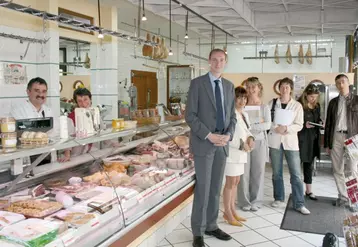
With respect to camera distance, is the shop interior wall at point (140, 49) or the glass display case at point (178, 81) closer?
the shop interior wall at point (140, 49)

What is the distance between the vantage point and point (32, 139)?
2.61m

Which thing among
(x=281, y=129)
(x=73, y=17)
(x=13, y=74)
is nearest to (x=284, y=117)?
(x=281, y=129)

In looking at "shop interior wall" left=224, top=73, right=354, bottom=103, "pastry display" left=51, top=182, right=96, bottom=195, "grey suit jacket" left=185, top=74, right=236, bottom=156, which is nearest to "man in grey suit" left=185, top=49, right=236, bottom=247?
"grey suit jacket" left=185, top=74, right=236, bottom=156

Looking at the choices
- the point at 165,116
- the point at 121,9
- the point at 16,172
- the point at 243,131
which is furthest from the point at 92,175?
the point at 121,9

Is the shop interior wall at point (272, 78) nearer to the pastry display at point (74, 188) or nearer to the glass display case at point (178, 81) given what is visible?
the glass display case at point (178, 81)

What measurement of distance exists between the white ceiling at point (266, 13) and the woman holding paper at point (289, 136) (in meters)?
2.43

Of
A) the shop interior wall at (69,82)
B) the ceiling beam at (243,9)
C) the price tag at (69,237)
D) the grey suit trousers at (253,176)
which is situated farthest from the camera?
the shop interior wall at (69,82)

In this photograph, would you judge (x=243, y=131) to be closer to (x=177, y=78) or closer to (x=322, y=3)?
(x=322, y=3)

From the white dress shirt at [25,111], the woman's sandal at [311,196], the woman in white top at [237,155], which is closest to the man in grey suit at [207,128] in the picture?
the woman in white top at [237,155]

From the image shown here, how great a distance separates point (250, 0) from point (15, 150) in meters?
6.37

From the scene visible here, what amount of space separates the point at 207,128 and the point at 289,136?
1.69 meters

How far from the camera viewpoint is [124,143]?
3.91 m

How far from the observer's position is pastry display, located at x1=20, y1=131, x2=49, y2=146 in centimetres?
261

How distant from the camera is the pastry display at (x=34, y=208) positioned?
8.23ft
